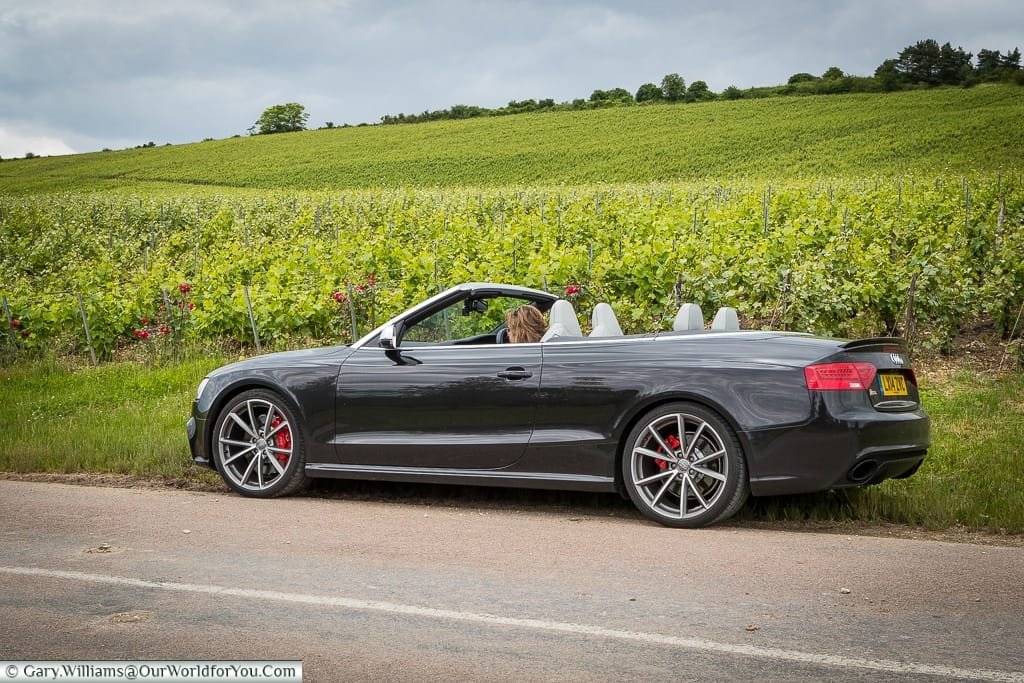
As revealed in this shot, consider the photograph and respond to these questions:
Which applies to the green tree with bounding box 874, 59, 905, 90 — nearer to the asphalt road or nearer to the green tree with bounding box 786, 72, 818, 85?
the green tree with bounding box 786, 72, 818, 85

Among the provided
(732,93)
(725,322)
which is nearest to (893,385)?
(725,322)

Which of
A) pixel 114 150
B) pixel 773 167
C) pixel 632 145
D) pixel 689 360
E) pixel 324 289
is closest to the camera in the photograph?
pixel 689 360

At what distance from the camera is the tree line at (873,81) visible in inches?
3287

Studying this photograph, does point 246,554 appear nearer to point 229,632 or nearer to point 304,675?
point 229,632

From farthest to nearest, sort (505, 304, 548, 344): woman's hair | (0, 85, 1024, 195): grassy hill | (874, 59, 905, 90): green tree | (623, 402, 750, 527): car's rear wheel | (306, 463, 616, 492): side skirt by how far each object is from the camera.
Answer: (874, 59, 905, 90): green tree, (0, 85, 1024, 195): grassy hill, (505, 304, 548, 344): woman's hair, (306, 463, 616, 492): side skirt, (623, 402, 750, 527): car's rear wheel

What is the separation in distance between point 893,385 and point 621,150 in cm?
6340

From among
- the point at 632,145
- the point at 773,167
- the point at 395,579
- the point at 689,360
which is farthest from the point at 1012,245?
the point at 632,145

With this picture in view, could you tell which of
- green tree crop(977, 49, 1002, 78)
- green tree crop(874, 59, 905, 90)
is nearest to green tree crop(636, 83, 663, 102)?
green tree crop(874, 59, 905, 90)

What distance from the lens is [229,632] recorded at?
4461 millimetres

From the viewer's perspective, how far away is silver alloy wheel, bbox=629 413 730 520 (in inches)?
247

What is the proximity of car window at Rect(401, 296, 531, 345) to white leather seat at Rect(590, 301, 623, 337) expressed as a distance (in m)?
0.66

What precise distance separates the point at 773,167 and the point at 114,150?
6794 centimetres

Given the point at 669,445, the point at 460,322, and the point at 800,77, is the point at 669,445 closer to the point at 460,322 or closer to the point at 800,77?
the point at 460,322

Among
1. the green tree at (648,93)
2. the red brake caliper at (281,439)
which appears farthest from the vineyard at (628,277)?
the green tree at (648,93)
